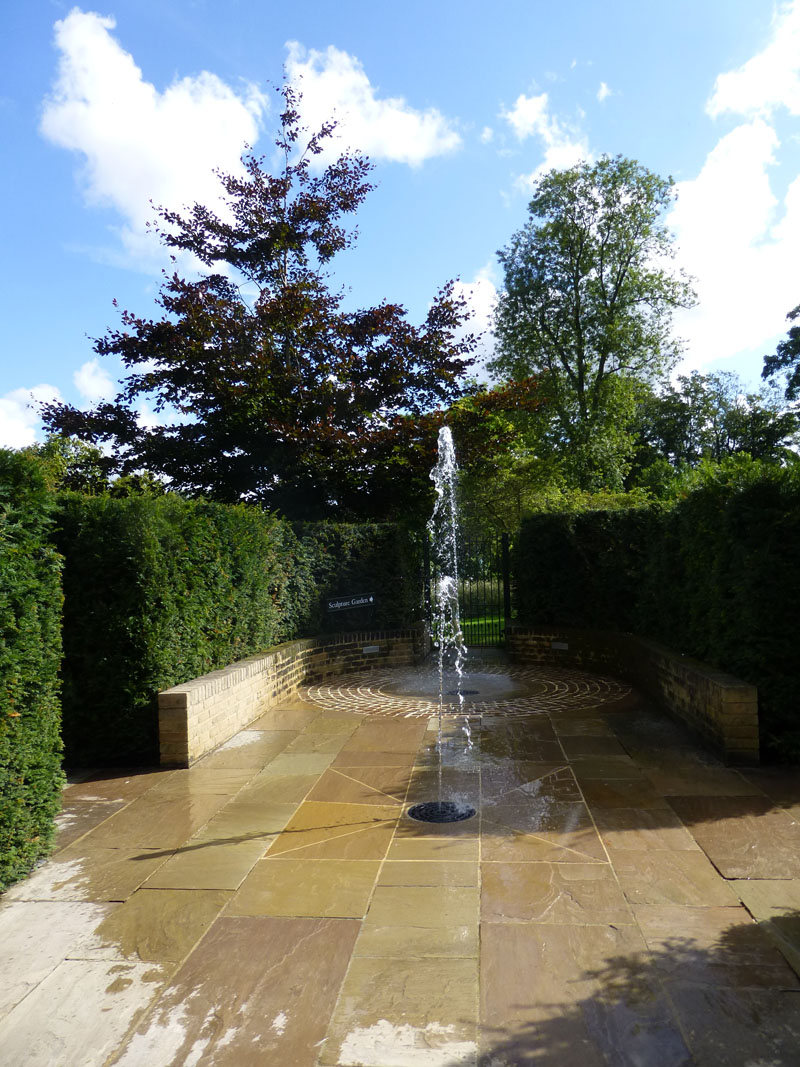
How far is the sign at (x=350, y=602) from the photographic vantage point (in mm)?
11344

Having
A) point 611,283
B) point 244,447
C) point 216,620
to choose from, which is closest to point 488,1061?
point 216,620

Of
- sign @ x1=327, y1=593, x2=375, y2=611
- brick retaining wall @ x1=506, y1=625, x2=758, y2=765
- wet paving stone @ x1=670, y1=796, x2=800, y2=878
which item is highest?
sign @ x1=327, y1=593, x2=375, y2=611

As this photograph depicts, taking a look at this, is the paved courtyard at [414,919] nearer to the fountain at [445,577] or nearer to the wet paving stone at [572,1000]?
the wet paving stone at [572,1000]

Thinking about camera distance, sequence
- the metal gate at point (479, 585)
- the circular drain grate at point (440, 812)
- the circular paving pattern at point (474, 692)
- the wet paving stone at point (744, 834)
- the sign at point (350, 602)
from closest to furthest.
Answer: the wet paving stone at point (744, 834), the circular drain grate at point (440, 812), the circular paving pattern at point (474, 692), the sign at point (350, 602), the metal gate at point (479, 585)

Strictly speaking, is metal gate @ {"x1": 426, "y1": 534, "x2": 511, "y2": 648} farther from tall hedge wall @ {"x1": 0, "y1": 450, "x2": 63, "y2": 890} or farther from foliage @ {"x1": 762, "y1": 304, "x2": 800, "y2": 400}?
foliage @ {"x1": 762, "y1": 304, "x2": 800, "y2": 400}

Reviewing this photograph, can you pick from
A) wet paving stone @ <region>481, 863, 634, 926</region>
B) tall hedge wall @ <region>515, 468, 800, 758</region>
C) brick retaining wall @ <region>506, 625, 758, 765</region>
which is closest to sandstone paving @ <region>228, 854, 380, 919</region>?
wet paving stone @ <region>481, 863, 634, 926</region>

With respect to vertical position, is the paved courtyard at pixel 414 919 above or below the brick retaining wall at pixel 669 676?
below

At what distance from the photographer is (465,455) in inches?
603

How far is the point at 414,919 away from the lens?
3.40 meters

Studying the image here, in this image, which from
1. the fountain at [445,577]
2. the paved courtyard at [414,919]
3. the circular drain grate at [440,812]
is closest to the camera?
the paved courtyard at [414,919]

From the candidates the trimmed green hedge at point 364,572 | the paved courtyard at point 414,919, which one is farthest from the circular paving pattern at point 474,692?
the paved courtyard at point 414,919

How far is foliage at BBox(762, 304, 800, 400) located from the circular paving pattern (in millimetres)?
25829

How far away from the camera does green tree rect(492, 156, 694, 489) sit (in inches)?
1038

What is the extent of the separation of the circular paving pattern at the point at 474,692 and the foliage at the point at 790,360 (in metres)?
25.8
